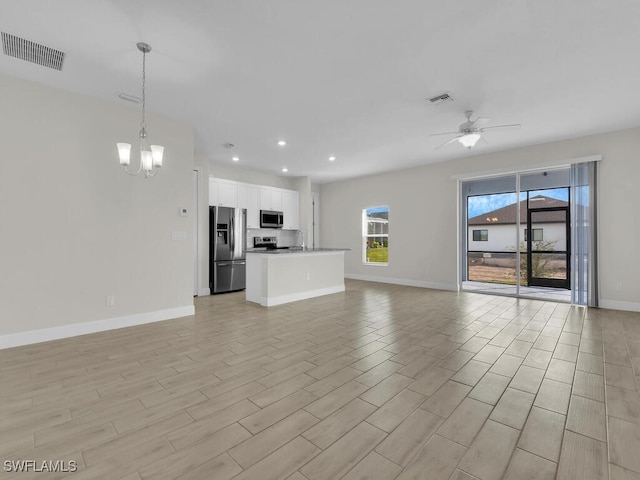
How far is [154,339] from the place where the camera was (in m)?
3.35

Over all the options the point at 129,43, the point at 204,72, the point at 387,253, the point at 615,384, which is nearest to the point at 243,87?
the point at 204,72

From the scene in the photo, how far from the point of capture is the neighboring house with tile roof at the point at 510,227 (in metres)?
6.59

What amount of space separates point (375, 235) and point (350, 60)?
→ 576cm

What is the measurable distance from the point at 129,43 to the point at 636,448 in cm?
460

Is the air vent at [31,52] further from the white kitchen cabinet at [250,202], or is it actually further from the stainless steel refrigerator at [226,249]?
the white kitchen cabinet at [250,202]

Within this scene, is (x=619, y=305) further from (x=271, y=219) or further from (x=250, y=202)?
(x=250, y=202)

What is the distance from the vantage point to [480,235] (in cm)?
774

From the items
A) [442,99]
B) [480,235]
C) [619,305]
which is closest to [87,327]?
[442,99]

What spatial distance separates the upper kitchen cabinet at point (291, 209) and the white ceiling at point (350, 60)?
10.9 ft

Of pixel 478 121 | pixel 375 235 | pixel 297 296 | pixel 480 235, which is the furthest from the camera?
pixel 375 235

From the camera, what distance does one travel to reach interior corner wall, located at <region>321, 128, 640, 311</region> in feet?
15.3

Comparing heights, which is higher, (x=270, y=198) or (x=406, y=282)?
(x=270, y=198)

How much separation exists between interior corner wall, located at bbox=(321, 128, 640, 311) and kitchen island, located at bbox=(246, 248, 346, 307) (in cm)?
213

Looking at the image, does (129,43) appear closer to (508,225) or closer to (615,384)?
(615,384)
